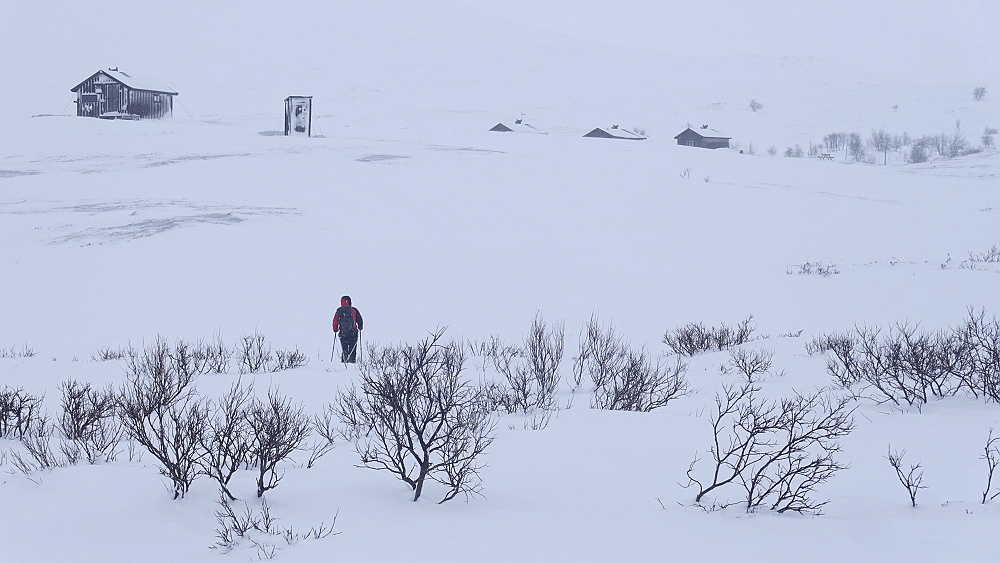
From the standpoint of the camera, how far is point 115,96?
4300 cm

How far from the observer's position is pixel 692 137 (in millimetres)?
56312

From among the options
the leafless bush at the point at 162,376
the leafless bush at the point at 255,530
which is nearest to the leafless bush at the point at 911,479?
the leafless bush at the point at 255,530

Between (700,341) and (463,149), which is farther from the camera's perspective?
(463,149)

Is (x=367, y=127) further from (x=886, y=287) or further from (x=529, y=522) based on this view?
(x=529, y=522)

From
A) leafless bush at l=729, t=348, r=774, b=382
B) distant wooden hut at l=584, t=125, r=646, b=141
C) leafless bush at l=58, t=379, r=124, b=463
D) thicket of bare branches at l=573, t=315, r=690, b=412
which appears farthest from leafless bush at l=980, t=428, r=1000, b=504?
distant wooden hut at l=584, t=125, r=646, b=141

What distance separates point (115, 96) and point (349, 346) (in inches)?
1574

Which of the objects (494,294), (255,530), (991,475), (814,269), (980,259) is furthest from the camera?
(980,259)

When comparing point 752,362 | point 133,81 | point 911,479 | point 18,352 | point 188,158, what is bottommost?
point 18,352

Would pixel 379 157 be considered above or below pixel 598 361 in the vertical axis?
above

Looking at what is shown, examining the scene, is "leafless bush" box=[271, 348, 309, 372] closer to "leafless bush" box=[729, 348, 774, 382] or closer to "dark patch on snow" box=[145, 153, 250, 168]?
"leafless bush" box=[729, 348, 774, 382]

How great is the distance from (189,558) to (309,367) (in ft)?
19.3

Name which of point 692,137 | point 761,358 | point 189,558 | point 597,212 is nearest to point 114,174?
point 597,212

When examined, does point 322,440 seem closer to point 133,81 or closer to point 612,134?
point 133,81

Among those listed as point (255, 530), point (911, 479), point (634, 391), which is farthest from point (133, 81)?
point (911, 479)
